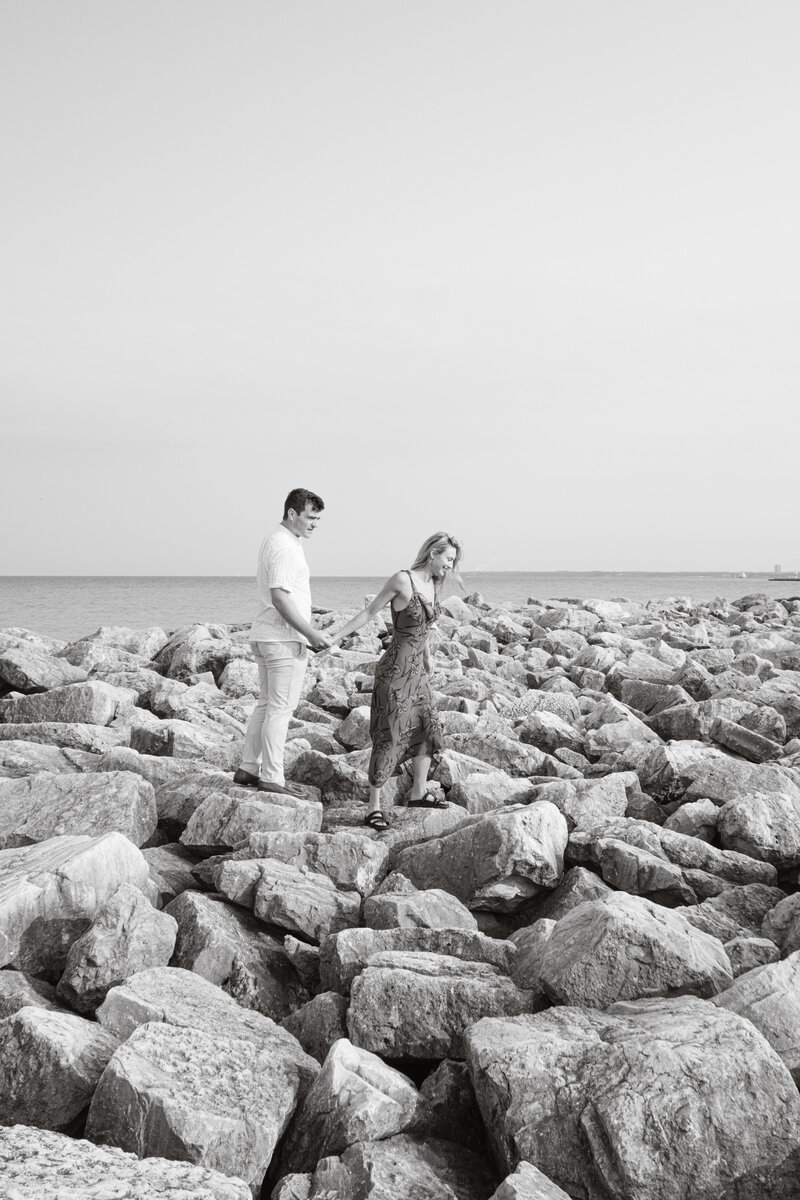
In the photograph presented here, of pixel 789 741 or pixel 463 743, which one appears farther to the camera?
pixel 789 741

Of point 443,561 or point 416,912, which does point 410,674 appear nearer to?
point 443,561

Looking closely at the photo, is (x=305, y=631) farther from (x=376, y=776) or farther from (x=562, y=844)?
(x=562, y=844)

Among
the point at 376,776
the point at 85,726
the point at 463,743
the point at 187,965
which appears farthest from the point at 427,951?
the point at 85,726

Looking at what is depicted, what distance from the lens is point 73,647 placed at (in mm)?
12602

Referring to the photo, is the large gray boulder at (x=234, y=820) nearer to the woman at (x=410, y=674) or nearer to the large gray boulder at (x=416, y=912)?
the woman at (x=410, y=674)

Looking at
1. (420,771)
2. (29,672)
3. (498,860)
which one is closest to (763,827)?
(498,860)

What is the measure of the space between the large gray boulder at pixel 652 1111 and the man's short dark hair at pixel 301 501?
4.08 m

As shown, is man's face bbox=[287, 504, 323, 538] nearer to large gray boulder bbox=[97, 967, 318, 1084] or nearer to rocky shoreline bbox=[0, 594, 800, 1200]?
rocky shoreline bbox=[0, 594, 800, 1200]

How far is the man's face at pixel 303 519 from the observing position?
6.50 m

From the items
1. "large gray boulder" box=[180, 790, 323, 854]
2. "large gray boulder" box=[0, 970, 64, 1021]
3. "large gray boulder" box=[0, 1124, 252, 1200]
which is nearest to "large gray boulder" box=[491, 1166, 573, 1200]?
"large gray boulder" box=[0, 1124, 252, 1200]

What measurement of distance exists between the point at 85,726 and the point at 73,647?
5.00m

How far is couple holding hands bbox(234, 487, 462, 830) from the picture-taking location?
254 inches

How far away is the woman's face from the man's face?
888mm

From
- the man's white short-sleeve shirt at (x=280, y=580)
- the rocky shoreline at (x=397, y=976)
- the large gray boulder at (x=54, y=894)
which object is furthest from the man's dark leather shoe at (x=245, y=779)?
the large gray boulder at (x=54, y=894)
